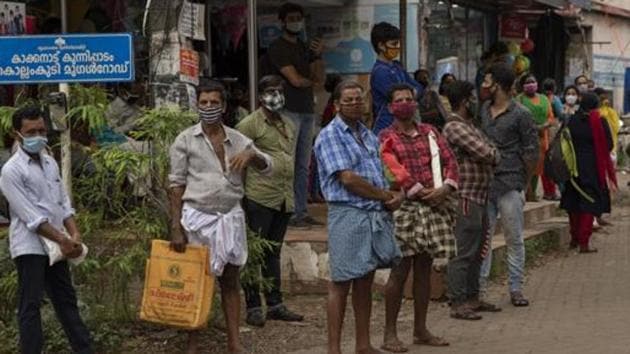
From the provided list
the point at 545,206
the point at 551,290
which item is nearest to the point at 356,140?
the point at 551,290

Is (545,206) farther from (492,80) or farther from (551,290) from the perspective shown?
(492,80)

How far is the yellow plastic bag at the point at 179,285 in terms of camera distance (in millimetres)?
7355

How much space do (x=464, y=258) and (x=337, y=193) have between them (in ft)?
7.23

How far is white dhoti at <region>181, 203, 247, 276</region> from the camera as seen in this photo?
7371 millimetres

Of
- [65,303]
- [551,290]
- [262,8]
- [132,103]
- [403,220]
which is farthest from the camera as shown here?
[262,8]

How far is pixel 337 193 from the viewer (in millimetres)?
7254

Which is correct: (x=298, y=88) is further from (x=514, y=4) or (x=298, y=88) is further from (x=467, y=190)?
(x=514, y=4)

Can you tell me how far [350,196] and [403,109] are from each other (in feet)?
2.87

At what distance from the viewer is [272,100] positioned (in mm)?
8344

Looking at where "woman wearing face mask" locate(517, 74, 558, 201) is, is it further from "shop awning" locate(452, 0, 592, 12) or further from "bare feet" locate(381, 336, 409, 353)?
"bare feet" locate(381, 336, 409, 353)

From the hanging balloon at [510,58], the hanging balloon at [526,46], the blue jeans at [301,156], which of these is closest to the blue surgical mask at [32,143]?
the blue jeans at [301,156]

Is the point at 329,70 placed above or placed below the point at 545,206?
above

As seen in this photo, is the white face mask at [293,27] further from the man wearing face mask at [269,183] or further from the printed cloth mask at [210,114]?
the printed cloth mask at [210,114]

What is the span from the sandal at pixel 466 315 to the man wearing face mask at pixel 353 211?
6.39ft
